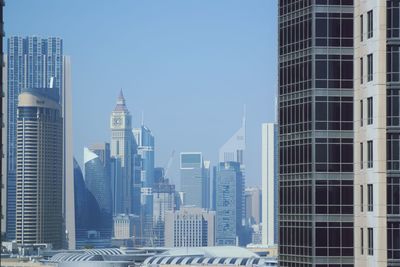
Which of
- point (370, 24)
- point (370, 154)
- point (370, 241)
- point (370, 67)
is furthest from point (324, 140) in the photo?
point (370, 24)

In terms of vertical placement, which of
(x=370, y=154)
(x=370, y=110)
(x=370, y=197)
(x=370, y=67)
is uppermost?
(x=370, y=67)

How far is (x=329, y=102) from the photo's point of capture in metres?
62.8

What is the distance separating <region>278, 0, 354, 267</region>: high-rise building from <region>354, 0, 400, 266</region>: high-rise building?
127 cm

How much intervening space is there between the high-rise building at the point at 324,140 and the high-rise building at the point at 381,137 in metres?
1.27

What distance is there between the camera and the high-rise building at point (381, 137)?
59906 mm

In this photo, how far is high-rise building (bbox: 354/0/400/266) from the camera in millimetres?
59906

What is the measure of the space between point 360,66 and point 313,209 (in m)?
5.96

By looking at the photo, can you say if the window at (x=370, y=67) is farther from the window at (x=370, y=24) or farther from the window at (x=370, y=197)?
the window at (x=370, y=197)

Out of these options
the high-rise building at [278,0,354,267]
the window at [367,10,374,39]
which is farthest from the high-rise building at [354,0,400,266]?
the high-rise building at [278,0,354,267]

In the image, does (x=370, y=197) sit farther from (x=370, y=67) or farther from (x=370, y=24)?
(x=370, y=24)

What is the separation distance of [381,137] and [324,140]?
11.1 ft

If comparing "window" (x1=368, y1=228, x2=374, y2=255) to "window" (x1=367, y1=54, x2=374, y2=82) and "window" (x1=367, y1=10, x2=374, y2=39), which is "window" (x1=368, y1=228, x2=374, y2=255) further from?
"window" (x1=367, y1=10, x2=374, y2=39)

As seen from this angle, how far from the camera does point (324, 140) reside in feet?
206

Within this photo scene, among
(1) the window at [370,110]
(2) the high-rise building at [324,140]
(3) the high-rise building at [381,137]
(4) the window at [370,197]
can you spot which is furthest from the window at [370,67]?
(4) the window at [370,197]
